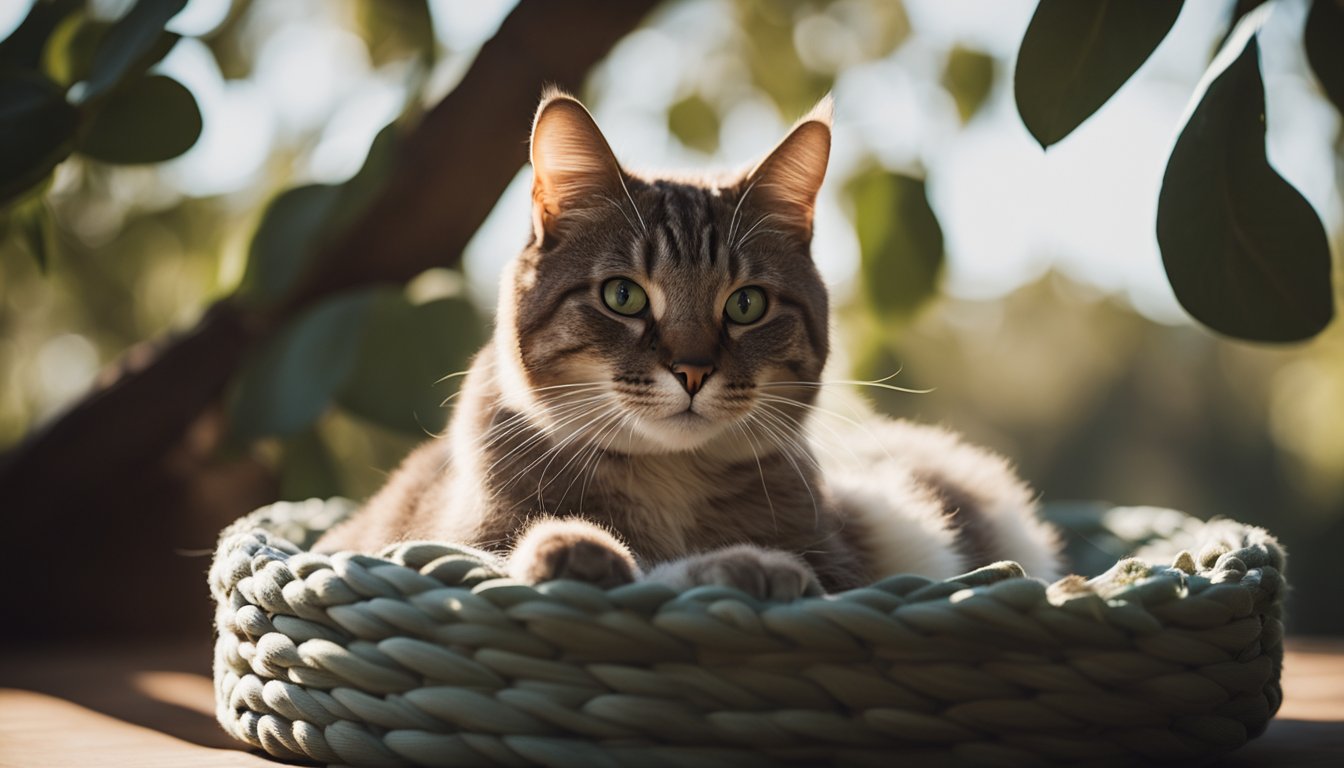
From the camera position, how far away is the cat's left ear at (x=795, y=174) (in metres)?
1.53

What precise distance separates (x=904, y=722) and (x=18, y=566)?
2152 millimetres

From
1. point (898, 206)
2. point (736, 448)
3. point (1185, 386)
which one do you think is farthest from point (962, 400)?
point (736, 448)

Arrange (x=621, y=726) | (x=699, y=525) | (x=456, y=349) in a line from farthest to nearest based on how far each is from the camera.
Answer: (x=456, y=349)
(x=699, y=525)
(x=621, y=726)

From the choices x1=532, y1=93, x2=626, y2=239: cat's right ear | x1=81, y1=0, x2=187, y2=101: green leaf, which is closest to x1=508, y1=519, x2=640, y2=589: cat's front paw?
x1=532, y1=93, x2=626, y2=239: cat's right ear

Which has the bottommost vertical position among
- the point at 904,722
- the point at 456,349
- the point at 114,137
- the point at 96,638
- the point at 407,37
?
the point at 96,638

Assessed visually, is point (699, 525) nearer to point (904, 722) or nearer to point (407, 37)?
point (904, 722)

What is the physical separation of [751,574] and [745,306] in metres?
0.57

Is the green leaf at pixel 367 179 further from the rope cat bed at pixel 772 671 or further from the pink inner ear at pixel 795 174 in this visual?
the rope cat bed at pixel 772 671

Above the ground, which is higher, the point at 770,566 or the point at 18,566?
the point at 770,566

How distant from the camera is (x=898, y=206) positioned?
2.18m

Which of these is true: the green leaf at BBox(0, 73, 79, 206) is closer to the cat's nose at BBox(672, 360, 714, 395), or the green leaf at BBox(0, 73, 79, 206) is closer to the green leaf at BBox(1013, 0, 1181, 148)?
the cat's nose at BBox(672, 360, 714, 395)

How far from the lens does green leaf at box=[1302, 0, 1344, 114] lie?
1274 millimetres

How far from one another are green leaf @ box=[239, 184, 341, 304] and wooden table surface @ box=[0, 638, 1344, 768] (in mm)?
670

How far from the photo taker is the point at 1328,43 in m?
1.28
